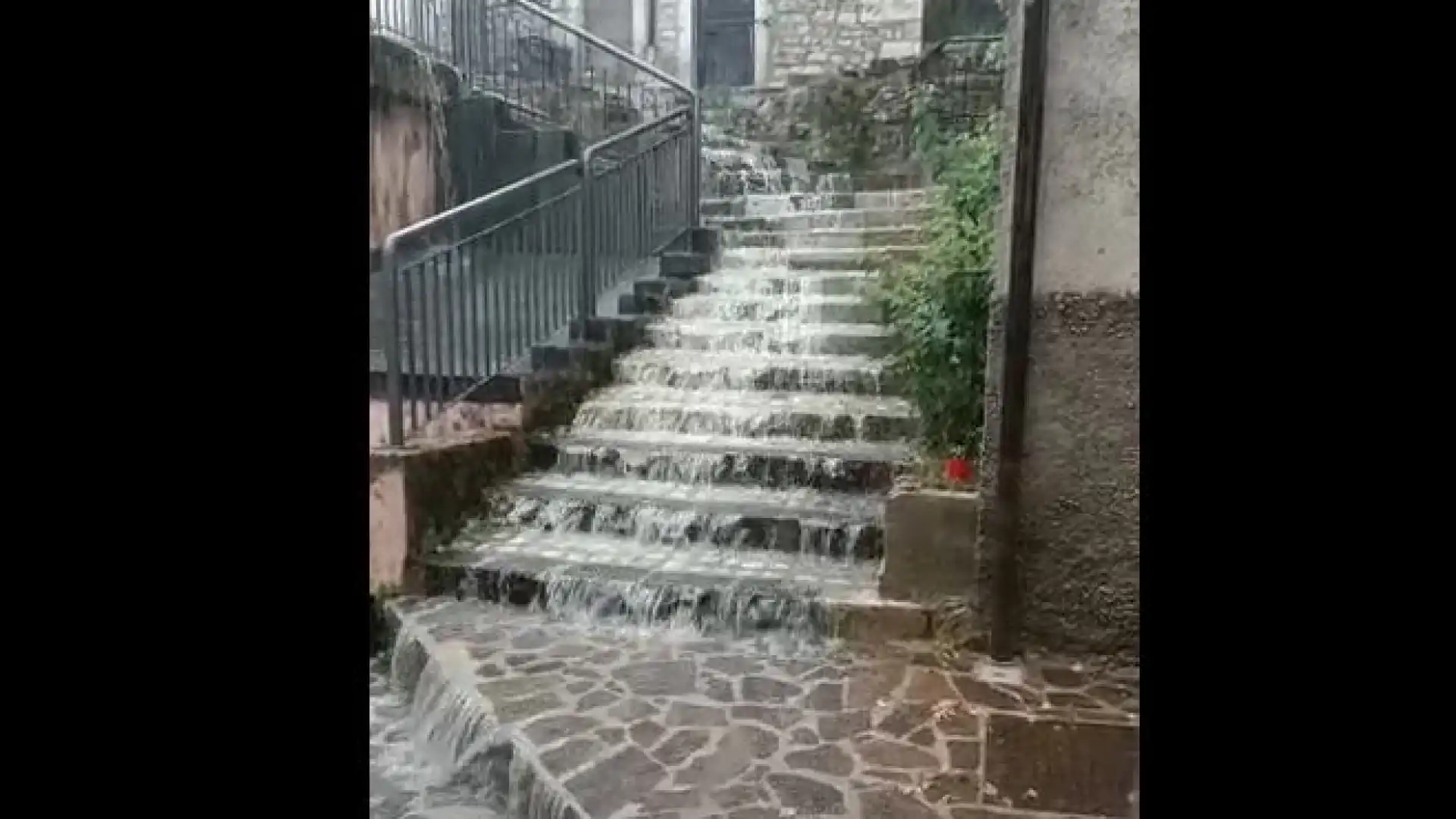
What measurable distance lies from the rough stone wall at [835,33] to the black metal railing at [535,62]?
1902mm

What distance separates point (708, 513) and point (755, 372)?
1.36 meters

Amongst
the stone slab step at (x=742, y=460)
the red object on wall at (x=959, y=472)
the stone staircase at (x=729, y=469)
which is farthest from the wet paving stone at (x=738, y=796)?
the stone slab step at (x=742, y=460)

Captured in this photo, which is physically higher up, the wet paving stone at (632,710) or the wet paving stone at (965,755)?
the wet paving stone at (965,755)

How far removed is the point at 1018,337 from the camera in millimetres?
3576

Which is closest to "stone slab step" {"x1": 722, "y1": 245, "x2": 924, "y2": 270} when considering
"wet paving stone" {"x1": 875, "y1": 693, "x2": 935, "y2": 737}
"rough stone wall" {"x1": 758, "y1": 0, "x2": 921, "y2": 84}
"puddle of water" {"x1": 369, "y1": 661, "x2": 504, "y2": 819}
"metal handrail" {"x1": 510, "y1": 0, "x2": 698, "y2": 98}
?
"metal handrail" {"x1": 510, "y1": 0, "x2": 698, "y2": 98}

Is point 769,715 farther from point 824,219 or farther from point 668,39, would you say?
point 668,39

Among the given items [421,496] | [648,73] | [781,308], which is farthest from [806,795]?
[648,73]

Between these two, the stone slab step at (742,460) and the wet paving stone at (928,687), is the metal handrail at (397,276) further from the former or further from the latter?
the wet paving stone at (928,687)

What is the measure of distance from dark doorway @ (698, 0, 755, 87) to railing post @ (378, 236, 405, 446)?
7892 mm

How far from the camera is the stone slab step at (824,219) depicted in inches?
304
